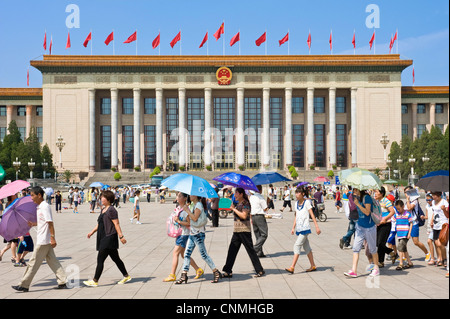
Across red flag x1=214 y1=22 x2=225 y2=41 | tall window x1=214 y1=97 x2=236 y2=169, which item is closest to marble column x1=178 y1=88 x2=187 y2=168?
tall window x1=214 y1=97 x2=236 y2=169

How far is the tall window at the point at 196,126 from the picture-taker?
3081 inches

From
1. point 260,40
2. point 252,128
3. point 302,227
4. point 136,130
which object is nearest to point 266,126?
point 252,128

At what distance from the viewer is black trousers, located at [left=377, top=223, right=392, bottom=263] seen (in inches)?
484

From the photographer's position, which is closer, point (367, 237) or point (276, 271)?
point (367, 237)

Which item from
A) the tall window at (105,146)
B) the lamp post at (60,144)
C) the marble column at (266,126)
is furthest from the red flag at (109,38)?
the marble column at (266,126)

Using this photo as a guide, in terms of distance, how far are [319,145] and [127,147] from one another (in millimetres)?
29747

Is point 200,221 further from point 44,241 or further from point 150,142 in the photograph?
point 150,142

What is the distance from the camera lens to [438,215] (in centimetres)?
1205

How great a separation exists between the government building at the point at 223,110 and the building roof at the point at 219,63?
0.15m

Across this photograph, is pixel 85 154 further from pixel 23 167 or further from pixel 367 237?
pixel 367 237
